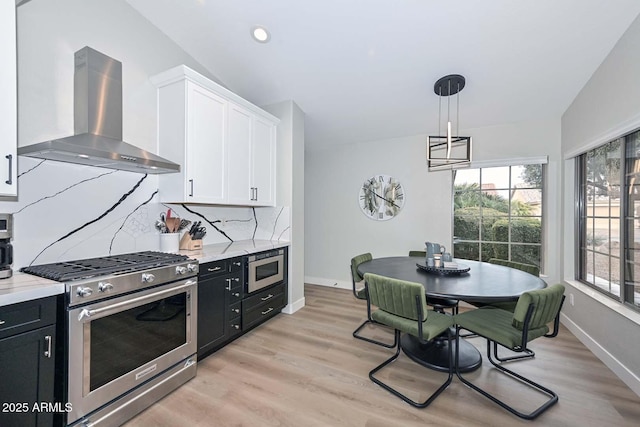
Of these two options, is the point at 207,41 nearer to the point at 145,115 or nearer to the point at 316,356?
the point at 145,115

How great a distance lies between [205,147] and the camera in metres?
2.76

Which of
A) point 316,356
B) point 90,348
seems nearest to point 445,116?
point 316,356

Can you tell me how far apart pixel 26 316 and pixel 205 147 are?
1814 mm

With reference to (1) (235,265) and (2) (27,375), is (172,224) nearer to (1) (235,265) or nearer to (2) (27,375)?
(1) (235,265)

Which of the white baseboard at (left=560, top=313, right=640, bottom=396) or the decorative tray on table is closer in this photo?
the white baseboard at (left=560, top=313, right=640, bottom=396)

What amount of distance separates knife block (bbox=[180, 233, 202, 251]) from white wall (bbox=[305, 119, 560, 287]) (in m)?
2.65

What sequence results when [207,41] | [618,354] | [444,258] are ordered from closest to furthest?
[618,354], [444,258], [207,41]

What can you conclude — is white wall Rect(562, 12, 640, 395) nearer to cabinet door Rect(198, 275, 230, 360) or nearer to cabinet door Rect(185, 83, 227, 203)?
cabinet door Rect(198, 275, 230, 360)

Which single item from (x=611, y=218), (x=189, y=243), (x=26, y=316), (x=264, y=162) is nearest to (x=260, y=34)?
(x=264, y=162)

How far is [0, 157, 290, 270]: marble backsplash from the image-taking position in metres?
1.92

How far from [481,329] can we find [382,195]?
281 cm

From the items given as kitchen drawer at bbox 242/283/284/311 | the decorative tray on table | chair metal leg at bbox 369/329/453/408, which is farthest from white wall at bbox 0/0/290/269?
the decorative tray on table

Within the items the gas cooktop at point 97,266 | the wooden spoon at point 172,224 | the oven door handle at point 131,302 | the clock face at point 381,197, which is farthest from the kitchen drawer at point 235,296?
the clock face at point 381,197

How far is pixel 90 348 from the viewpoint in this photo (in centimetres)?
162
